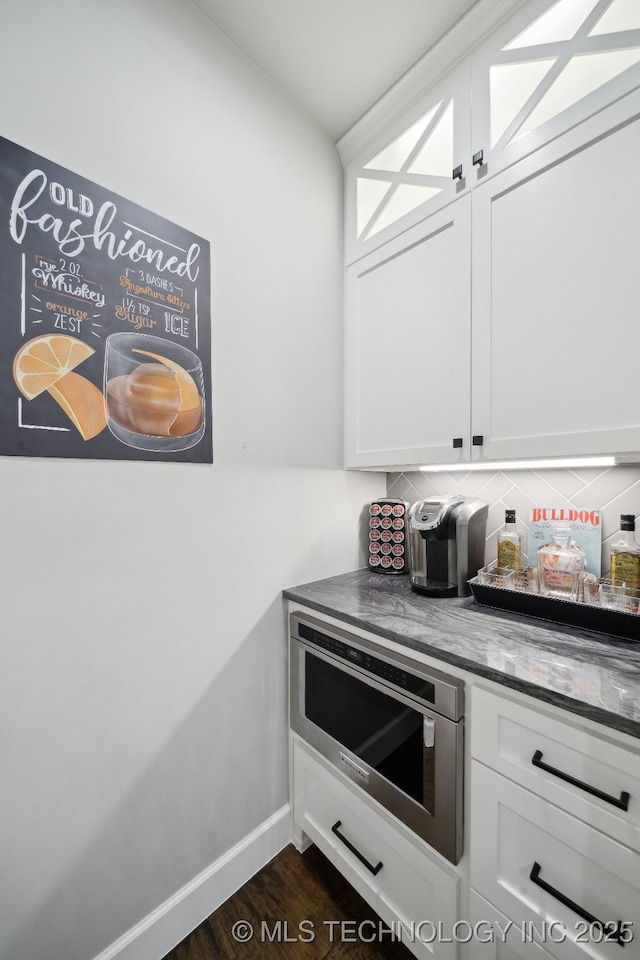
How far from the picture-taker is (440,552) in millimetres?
1354

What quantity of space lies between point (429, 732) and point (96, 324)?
1.33m

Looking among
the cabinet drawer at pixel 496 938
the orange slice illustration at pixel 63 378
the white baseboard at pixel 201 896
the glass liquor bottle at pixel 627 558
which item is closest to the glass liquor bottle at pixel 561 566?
the glass liquor bottle at pixel 627 558

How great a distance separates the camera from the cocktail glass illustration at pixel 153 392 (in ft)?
3.32

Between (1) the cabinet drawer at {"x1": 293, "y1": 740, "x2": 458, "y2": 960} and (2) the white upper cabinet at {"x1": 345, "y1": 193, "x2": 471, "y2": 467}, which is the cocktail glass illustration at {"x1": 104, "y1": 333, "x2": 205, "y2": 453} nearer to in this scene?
(2) the white upper cabinet at {"x1": 345, "y1": 193, "x2": 471, "y2": 467}

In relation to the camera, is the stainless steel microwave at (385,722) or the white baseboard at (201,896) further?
the white baseboard at (201,896)

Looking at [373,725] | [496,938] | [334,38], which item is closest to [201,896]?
[373,725]

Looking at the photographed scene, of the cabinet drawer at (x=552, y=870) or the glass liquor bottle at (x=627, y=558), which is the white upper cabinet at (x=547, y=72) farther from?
the cabinet drawer at (x=552, y=870)

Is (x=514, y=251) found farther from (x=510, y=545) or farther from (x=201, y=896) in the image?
(x=201, y=896)

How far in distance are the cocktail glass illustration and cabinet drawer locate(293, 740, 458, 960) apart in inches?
46.8

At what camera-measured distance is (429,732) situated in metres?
0.96

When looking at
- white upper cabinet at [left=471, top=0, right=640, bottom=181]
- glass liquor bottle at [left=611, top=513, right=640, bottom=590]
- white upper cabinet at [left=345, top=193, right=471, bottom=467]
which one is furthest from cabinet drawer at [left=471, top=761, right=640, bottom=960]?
white upper cabinet at [left=471, top=0, right=640, bottom=181]

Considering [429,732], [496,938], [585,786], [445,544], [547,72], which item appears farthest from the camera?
[445,544]

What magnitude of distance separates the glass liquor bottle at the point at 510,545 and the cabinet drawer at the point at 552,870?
67 cm

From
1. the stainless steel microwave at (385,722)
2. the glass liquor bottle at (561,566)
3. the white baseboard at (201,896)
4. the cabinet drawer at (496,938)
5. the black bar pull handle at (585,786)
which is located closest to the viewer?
the black bar pull handle at (585,786)
